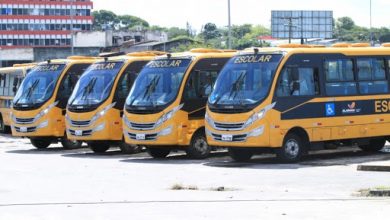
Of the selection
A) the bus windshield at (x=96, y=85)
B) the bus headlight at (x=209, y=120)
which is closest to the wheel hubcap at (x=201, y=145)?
the bus headlight at (x=209, y=120)

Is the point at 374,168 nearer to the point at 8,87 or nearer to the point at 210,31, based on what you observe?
the point at 8,87

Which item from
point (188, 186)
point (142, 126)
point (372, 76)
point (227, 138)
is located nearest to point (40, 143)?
point (142, 126)

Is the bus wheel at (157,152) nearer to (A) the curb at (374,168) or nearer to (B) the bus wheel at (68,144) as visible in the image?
(B) the bus wheel at (68,144)

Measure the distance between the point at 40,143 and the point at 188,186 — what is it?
14.0 m

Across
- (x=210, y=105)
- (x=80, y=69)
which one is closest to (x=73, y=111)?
(x=80, y=69)

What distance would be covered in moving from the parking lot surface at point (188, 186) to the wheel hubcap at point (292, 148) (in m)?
0.34

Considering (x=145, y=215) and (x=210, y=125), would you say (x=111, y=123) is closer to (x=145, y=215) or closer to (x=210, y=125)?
(x=210, y=125)

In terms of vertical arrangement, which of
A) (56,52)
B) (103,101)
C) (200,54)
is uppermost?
(200,54)

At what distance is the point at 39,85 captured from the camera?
2856cm

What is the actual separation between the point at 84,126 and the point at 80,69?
396 cm

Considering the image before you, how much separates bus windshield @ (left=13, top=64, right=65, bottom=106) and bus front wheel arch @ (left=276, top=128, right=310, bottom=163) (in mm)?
9524

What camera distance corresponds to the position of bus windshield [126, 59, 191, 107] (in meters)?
23.3

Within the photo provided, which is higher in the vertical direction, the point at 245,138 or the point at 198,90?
the point at 198,90

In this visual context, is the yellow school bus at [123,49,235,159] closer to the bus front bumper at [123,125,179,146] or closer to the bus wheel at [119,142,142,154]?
the bus front bumper at [123,125,179,146]
